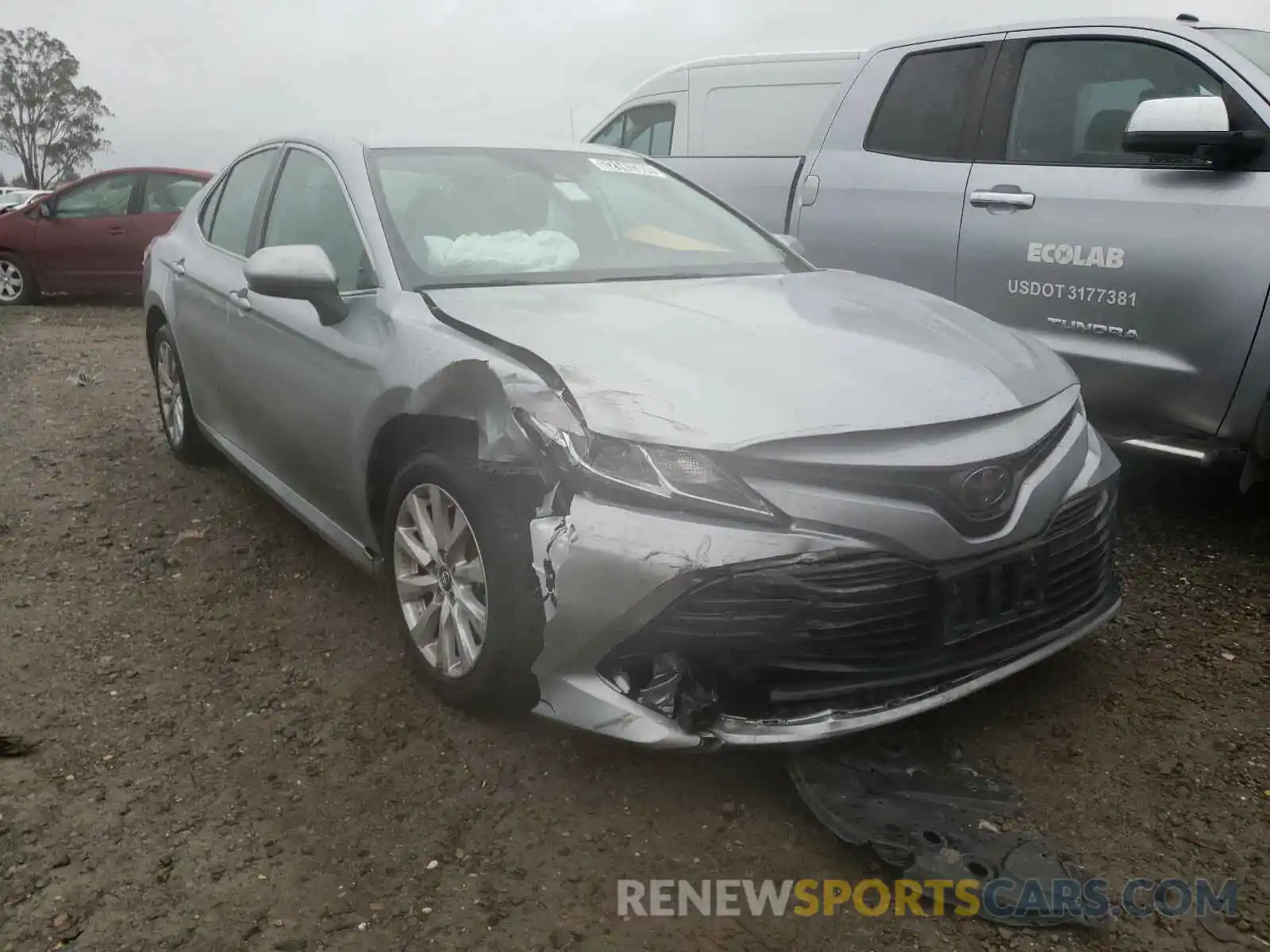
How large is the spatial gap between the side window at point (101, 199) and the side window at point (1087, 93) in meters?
9.95

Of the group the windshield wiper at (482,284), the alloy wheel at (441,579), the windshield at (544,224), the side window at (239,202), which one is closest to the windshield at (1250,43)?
the windshield at (544,224)

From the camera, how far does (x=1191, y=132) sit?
3.47m

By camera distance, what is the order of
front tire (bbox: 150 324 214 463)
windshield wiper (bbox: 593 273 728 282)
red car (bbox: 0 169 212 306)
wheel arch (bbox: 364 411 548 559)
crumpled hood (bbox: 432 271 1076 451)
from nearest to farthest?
crumpled hood (bbox: 432 271 1076 451) → wheel arch (bbox: 364 411 548 559) → windshield wiper (bbox: 593 273 728 282) → front tire (bbox: 150 324 214 463) → red car (bbox: 0 169 212 306)

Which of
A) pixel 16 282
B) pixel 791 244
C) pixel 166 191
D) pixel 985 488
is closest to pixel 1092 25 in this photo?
pixel 791 244

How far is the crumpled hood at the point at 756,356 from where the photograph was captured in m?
2.30

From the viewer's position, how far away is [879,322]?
2893 mm

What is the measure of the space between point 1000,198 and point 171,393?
12.0 feet

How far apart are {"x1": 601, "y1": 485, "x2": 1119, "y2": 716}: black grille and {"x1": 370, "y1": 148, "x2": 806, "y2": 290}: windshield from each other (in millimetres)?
Answer: 1305

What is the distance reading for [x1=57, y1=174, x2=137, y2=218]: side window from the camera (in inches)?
451

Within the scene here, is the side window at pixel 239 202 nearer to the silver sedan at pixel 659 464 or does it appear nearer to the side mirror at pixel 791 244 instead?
the silver sedan at pixel 659 464

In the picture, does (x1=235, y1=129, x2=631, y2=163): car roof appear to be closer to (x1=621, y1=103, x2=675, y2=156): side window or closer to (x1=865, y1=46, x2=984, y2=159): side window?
(x1=865, y1=46, x2=984, y2=159): side window

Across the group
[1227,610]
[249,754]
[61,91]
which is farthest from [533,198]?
[61,91]

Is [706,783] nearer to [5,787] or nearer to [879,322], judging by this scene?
[879,322]

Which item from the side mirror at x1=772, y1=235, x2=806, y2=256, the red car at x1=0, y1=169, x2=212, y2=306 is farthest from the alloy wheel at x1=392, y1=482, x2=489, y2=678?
the red car at x1=0, y1=169, x2=212, y2=306
